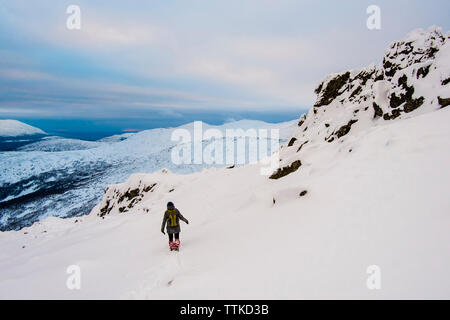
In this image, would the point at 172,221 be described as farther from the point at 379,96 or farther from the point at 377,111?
the point at 379,96

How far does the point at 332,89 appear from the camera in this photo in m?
35.3

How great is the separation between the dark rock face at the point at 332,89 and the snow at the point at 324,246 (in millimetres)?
23955

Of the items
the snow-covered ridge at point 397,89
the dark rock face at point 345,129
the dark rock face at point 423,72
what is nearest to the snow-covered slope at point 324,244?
the snow-covered ridge at point 397,89

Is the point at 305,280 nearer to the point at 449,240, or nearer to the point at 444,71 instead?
the point at 449,240

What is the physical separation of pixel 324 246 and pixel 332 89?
35.1 m

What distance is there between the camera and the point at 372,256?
210 inches

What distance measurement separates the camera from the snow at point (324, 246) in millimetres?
4984

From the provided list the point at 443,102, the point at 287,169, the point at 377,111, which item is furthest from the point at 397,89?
the point at 287,169

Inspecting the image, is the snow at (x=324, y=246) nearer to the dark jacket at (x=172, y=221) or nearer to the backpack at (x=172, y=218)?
the dark jacket at (x=172, y=221)

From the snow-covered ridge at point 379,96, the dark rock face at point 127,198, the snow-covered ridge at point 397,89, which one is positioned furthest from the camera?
the dark rock face at point 127,198

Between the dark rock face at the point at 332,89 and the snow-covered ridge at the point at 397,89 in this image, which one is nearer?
the snow-covered ridge at the point at 397,89

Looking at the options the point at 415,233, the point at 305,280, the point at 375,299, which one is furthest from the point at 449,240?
the point at 305,280

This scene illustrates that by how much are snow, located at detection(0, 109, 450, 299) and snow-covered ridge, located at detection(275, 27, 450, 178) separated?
203 inches

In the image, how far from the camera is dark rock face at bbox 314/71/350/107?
3428 centimetres
